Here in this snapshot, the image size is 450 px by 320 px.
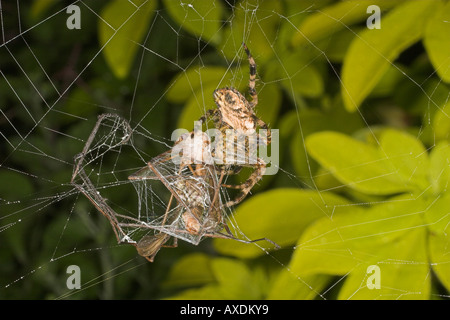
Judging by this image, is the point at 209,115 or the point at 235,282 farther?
the point at 235,282

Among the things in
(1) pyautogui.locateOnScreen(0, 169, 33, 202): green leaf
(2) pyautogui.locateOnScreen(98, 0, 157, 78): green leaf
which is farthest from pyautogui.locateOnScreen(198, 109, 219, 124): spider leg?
(1) pyautogui.locateOnScreen(0, 169, 33, 202): green leaf

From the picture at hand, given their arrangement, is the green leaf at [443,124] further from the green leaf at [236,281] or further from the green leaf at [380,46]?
the green leaf at [236,281]

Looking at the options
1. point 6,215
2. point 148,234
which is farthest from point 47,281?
point 148,234

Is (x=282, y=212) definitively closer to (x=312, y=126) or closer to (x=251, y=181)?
(x=251, y=181)

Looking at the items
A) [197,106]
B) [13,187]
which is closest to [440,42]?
[197,106]

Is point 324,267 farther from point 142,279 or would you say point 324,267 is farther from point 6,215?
point 6,215

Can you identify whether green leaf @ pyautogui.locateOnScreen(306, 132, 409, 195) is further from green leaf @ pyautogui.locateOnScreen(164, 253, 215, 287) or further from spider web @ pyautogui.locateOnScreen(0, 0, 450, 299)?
green leaf @ pyautogui.locateOnScreen(164, 253, 215, 287)
